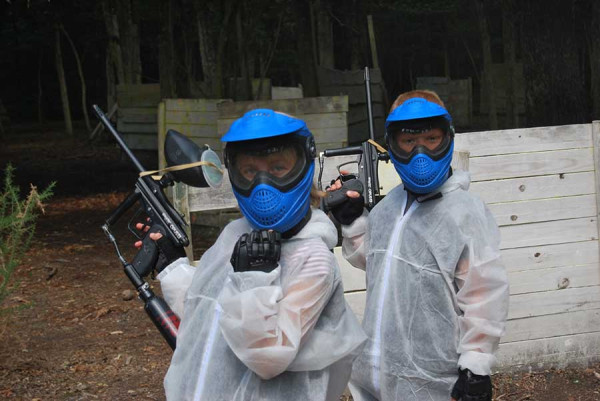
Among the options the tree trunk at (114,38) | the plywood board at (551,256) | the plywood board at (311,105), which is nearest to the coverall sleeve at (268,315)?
the plywood board at (551,256)

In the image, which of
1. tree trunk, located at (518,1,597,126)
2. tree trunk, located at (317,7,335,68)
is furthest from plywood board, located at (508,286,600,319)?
tree trunk, located at (317,7,335,68)

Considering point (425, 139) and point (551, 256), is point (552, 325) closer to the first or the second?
point (551, 256)

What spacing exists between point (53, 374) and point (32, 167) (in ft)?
44.2

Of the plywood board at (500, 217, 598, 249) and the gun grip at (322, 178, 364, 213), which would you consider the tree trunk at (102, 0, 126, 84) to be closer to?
the plywood board at (500, 217, 598, 249)

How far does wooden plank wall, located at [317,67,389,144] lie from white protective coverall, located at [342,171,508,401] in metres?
13.0

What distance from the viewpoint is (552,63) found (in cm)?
991

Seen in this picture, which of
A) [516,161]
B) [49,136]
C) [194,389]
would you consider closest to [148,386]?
[516,161]

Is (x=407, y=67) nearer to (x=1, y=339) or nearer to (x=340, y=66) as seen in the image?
(x=340, y=66)

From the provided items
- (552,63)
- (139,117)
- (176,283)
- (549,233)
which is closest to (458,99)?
(139,117)

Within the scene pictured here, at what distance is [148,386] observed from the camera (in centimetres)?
619

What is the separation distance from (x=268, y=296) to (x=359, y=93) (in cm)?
1573

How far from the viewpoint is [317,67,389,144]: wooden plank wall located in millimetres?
17156

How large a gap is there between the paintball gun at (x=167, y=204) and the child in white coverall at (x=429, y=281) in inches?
31.0

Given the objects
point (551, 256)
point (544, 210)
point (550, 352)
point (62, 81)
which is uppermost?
point (62, 81)
